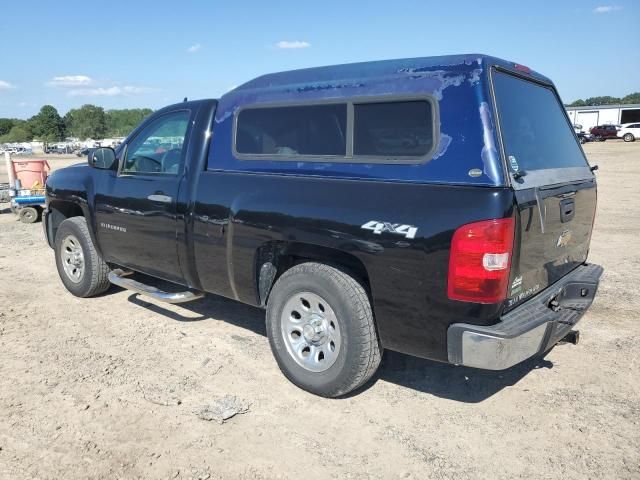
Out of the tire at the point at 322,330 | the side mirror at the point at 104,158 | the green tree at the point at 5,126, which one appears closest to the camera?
the tire at the point at 322,330

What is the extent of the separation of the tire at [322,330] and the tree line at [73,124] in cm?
14996

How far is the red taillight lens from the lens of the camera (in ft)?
8.66

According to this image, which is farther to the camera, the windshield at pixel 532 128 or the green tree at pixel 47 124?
the green tree at pixel 47 124

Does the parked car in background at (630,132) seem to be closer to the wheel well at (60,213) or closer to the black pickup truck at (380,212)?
the black pickup truck at (380,212)

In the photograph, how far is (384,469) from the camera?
2.76m

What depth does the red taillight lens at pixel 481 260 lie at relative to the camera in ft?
8.66

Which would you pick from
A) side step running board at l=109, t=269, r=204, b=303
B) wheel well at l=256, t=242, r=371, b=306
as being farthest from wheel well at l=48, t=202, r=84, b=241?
wheel well at l=256, t=242, r=371, b=306

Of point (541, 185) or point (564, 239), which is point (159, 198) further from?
point (564, 239)

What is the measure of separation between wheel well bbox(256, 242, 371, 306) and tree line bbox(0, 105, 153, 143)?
149674 mm

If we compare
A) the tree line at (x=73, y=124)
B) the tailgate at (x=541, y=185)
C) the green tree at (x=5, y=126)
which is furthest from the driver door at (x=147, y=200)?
the green tree at (x=5, y=126)

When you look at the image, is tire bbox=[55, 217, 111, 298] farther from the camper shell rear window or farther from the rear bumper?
the rear bumper

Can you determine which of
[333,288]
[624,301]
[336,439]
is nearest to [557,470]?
[336,439]

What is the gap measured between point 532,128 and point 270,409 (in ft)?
8.13

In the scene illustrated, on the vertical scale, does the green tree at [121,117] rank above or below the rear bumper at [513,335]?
above
